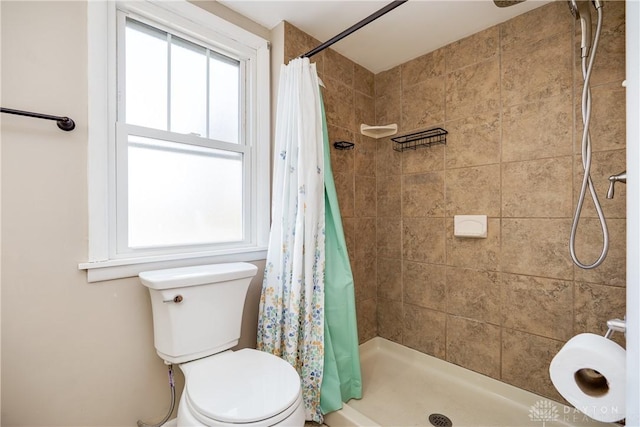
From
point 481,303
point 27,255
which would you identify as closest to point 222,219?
point 27,255

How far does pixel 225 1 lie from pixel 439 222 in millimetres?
1792

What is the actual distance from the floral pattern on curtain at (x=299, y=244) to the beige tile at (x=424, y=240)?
0.83 m

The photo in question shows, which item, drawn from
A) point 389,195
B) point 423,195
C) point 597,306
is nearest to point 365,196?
point 389,195

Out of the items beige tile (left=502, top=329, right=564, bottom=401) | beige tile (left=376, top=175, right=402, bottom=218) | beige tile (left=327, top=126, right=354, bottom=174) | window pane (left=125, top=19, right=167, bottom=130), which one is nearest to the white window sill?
window pane (left=125, top=19, right=167, bottom=130)

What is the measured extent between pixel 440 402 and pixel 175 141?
201cm

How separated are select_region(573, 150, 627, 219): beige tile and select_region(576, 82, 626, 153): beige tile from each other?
40 mm

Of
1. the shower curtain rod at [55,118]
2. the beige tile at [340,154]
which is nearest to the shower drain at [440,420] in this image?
the beige tile at [340,154]

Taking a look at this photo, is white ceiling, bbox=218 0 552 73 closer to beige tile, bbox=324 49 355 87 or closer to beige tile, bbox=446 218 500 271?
beige tile, bbox=324 49 355 87

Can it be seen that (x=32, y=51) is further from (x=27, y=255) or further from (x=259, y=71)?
(x=259, y=71)

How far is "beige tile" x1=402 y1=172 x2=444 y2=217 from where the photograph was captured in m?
1.91

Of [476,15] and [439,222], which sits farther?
[439,222]

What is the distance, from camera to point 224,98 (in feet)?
5.29

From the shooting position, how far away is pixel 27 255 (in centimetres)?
102

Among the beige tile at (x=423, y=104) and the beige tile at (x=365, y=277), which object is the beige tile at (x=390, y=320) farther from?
the beige tile at (x=423, y=104)
